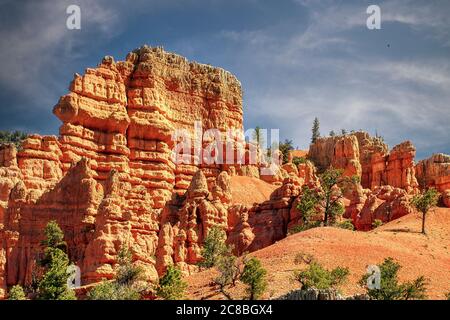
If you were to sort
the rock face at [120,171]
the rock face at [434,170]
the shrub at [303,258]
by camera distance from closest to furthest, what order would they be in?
the shrub at [303,258] < the rock face at [120,171] < the rock face at [434,170]

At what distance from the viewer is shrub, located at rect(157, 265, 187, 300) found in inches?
2089

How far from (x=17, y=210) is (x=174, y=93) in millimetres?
43877

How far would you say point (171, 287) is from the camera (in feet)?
176

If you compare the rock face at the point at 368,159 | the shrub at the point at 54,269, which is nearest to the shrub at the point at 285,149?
the rock face at the point at 368,159

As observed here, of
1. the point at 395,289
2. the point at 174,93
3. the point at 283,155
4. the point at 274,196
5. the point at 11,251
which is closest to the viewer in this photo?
the point at 395,289

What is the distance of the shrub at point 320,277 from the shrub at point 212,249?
53.3 feet

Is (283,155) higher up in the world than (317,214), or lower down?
higher up

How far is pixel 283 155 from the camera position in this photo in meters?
146

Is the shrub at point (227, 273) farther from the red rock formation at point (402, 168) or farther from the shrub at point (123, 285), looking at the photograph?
the red rock formation at point (402, 168)

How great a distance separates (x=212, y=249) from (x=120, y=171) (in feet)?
107

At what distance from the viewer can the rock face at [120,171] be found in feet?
257

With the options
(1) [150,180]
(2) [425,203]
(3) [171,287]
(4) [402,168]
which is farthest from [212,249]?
(4) [402,168]
